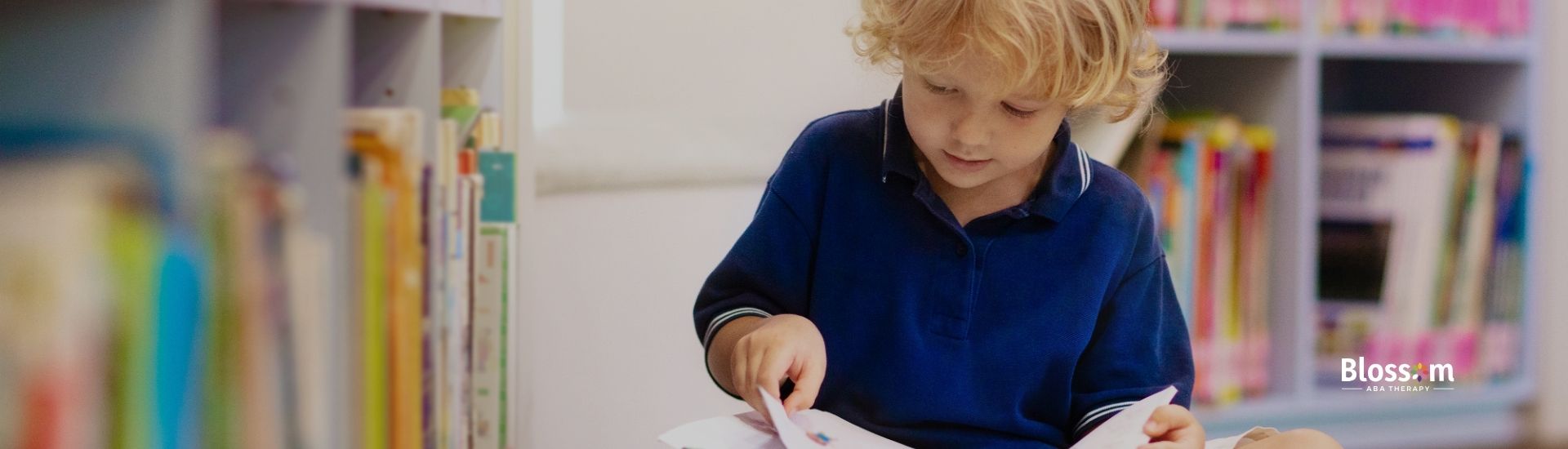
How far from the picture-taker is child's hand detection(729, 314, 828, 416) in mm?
716

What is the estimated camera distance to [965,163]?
2.54 ft

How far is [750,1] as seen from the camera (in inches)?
44.4

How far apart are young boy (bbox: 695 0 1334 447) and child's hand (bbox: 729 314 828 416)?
4cm

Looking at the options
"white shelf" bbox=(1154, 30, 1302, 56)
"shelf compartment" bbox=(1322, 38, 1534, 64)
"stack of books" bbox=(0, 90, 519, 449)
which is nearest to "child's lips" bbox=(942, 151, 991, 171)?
"stack of books" bbox=(0, 90, 519, 449)

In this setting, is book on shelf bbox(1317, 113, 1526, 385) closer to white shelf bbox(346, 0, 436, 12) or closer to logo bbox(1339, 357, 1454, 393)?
logo bbox(1339, 357, 1454, 393)

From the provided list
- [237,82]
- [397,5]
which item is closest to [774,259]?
[397,5]

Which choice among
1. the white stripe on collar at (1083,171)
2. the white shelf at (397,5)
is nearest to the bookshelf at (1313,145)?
the white stripe on collar at (1083,171)

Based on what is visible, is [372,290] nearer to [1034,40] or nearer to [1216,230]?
[1034,40]

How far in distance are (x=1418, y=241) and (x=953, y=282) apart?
1.02 metres

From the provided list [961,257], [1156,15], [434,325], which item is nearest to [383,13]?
[434,325]

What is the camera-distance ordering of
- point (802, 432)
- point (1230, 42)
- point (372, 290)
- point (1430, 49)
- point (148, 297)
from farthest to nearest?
point (1430, 49)
point (1230, 42)
point (802, 432)
point (372, 290)
point (148, 297)

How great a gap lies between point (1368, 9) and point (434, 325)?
1.32 metres

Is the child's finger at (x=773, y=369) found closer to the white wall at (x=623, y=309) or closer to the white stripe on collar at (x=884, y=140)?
the white stripe on collar at (x=884, y=140)

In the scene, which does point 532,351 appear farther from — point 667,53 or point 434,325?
point 434,325
